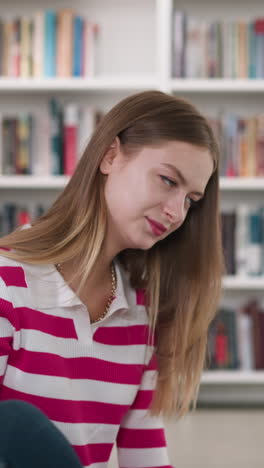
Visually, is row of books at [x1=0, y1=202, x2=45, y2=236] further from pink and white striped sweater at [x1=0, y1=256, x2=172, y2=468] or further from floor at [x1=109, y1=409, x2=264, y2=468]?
pink and white striped sweater at [x1=0, y1=256, x2=172, y2=468]

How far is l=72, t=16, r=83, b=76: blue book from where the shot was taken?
2861 mm

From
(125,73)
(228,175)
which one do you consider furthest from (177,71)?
(228,175)

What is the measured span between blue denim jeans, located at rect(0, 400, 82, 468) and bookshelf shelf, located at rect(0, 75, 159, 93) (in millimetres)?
2459

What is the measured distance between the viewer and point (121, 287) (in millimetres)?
1171

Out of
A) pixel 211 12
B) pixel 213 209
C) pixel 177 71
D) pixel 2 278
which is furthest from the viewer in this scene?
pixel 211 12

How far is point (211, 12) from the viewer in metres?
3.09

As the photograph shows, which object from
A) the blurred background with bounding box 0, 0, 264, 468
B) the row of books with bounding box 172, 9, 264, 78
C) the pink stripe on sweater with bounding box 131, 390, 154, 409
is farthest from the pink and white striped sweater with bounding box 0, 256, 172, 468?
the row of books with bounding box 172, 9, 264, 78

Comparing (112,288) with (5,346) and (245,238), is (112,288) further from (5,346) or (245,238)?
(245,238)

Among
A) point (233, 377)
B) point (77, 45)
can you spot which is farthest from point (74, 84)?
point (233, 377)

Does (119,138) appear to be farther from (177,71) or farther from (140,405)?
(177,71)

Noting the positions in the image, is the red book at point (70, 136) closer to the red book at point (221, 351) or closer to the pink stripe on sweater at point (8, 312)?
the red book at point (221, 351)

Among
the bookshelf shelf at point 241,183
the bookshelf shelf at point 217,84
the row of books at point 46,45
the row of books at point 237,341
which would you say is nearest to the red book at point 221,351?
the row of books at point 237,341

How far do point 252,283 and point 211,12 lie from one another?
128cm

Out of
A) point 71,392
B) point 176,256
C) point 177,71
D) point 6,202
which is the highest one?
point 177,71
